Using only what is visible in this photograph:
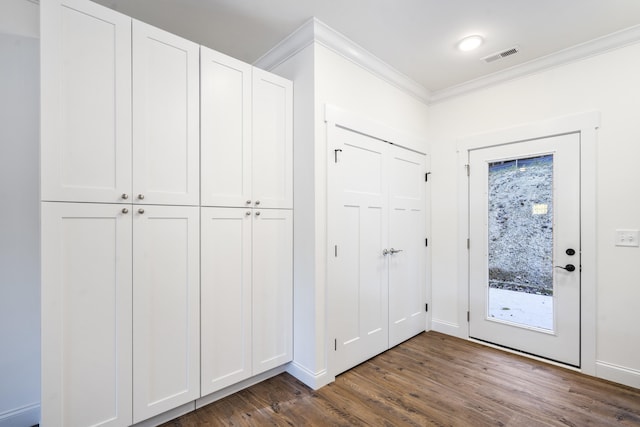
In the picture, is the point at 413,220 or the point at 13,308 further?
the point at 413,220

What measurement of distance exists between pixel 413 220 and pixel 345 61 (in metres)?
1.74

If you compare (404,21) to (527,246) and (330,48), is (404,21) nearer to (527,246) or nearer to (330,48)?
(330,48)

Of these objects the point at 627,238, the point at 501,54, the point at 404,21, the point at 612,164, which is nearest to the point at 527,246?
the point at 627,238

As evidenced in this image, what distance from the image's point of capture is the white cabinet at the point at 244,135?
2.03m

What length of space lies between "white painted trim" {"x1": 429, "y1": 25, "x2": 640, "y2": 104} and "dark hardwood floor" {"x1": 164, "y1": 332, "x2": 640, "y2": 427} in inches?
105

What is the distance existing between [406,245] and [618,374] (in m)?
1.88

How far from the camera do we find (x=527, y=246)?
112 inches

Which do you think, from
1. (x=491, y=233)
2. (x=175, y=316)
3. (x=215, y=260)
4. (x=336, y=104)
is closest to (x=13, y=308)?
(x=175, y=316)

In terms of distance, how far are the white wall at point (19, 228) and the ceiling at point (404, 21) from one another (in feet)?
2.19

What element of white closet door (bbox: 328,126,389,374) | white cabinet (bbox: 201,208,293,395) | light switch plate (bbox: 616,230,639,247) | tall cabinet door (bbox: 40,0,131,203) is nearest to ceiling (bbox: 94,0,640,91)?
tall cabinet door (bbox: 40,0,131,203)

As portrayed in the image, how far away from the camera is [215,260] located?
6.72 feet

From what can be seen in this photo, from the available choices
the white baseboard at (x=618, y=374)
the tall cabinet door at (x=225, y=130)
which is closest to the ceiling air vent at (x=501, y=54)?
the tall cabinet door at (x=225, y=130)

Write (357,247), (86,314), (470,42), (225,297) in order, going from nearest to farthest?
1. (86,314)
2. (225,297)
3. (470,42)
4. (357,247)

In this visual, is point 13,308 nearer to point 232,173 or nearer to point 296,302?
point 232,173
